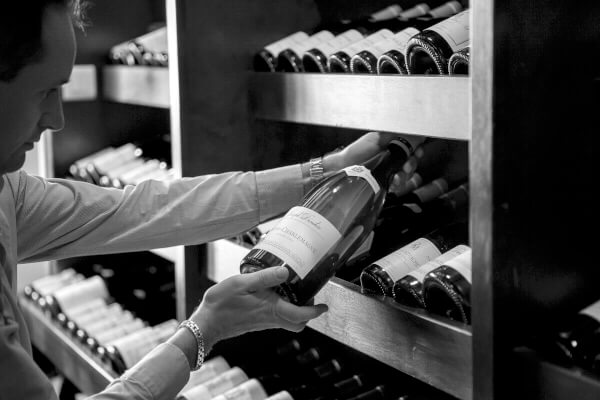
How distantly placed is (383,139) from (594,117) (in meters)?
0.39

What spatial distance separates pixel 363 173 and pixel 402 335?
284 mm

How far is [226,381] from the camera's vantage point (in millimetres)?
1585

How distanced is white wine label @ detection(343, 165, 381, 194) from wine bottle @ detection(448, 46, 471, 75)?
8.7 inches

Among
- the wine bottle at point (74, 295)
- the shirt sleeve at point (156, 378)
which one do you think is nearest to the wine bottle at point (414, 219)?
the shirt sleeve at point (156, 378)

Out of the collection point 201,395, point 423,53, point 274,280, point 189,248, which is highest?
point 423,53

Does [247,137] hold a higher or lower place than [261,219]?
higher

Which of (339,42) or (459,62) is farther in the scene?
(339,42)

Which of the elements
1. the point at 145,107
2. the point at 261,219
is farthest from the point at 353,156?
the point at 145,107

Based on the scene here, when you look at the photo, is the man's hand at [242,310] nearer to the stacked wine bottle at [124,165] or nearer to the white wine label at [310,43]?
the white wine label at [310,43]

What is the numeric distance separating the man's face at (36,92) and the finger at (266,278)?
0.33 m

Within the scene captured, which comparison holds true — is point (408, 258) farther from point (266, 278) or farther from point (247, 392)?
point (247, 392)

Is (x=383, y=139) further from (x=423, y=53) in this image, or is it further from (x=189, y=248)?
(x=189, y=248)

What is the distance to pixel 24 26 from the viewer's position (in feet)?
2.79

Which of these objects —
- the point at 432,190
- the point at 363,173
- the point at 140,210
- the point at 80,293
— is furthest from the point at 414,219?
the point at 80,293
